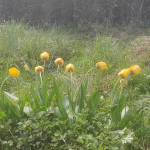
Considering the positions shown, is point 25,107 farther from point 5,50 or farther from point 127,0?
point 127,0

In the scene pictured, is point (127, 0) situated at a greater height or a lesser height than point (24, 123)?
greater

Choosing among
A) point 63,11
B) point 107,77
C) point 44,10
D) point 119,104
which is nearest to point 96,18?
point 63,11

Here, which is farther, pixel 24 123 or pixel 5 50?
pixel 5 50

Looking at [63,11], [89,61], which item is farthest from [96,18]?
[89,61]

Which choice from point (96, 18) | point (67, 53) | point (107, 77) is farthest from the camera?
point (96, 18)

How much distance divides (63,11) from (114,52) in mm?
4086

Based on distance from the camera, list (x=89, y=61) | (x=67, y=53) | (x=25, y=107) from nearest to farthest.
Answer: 1. (x=25, y=107)
2. (x=89, y=61)
3. (x=67, y=53)

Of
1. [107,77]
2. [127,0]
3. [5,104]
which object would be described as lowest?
[107,77]

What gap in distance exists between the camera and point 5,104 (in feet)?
3.71

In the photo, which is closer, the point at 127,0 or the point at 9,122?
the point at 9,122

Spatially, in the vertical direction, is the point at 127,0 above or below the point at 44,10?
above

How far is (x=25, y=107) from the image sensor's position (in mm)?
1214

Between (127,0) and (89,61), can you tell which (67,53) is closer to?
(89,61)

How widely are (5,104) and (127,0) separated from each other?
20.3ft
